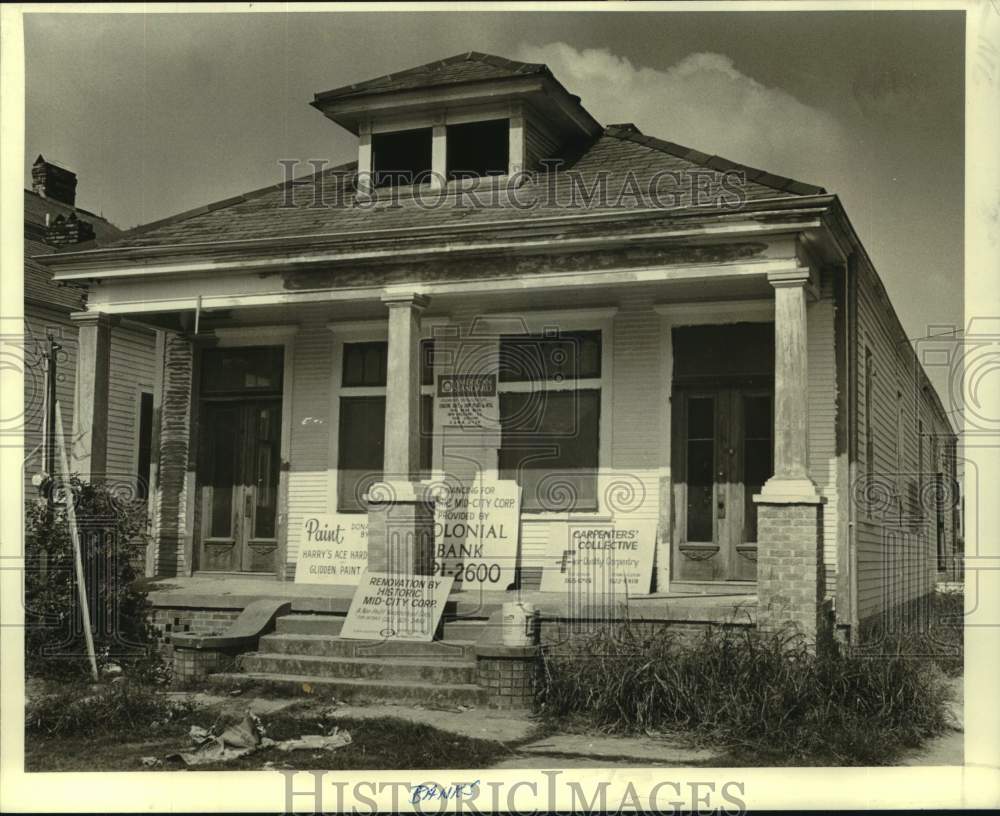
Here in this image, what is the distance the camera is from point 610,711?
29.8ft

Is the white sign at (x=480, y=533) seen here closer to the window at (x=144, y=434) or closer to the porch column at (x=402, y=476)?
the porch column at (x=402, y=476)

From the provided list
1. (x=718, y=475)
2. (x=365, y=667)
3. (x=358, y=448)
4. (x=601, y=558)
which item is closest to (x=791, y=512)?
(x=718, y=475)

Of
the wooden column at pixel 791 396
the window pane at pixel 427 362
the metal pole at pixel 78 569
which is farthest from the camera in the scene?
the window pane at pixel 427 362

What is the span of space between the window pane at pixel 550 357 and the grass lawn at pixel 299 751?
5.40 meters

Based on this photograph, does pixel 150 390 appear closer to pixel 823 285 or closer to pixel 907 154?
pixel 823 285

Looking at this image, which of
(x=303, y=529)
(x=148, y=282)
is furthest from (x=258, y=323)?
(x=303, y=529)

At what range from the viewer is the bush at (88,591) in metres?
10.9

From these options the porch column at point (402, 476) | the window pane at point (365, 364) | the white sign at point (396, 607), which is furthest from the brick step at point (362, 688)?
the window pane at point (365, 364)

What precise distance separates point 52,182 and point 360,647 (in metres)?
11.0

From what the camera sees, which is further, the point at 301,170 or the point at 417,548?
the point at 301,170

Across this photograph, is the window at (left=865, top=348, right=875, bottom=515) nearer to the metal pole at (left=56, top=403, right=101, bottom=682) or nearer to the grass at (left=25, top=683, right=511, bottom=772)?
the grass at (left=25, top=683, right=511, bottom=772)

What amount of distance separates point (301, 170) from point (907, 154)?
7.42 m

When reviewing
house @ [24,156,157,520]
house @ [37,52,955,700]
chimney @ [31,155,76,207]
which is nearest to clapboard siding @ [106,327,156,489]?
house @ [24,156,157,520]

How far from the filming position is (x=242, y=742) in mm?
8242
